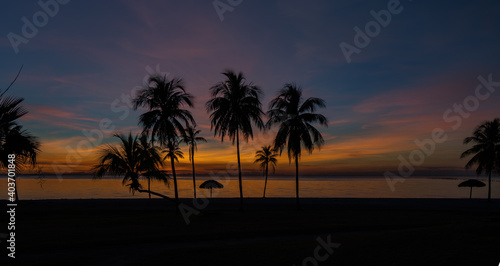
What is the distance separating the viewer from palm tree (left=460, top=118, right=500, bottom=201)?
1629 inches

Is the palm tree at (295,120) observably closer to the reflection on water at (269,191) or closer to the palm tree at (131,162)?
the palm tree at (131,162)

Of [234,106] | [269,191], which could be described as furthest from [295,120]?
[269,191]

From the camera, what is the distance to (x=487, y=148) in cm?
4184

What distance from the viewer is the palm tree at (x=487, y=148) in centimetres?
4138

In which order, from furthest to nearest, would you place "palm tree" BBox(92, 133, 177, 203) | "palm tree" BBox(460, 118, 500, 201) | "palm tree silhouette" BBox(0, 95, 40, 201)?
1. "palm tree" BBox(460, 118, 500, 201)
2. "palm tree" BBox(92, 133, 177, 203)
3. "palm tree silhouette" BBox(0, 95, 40, 201)

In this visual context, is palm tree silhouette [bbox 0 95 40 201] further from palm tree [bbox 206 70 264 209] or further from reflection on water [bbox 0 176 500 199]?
reflection on water [bbox 0 176 500 199]
